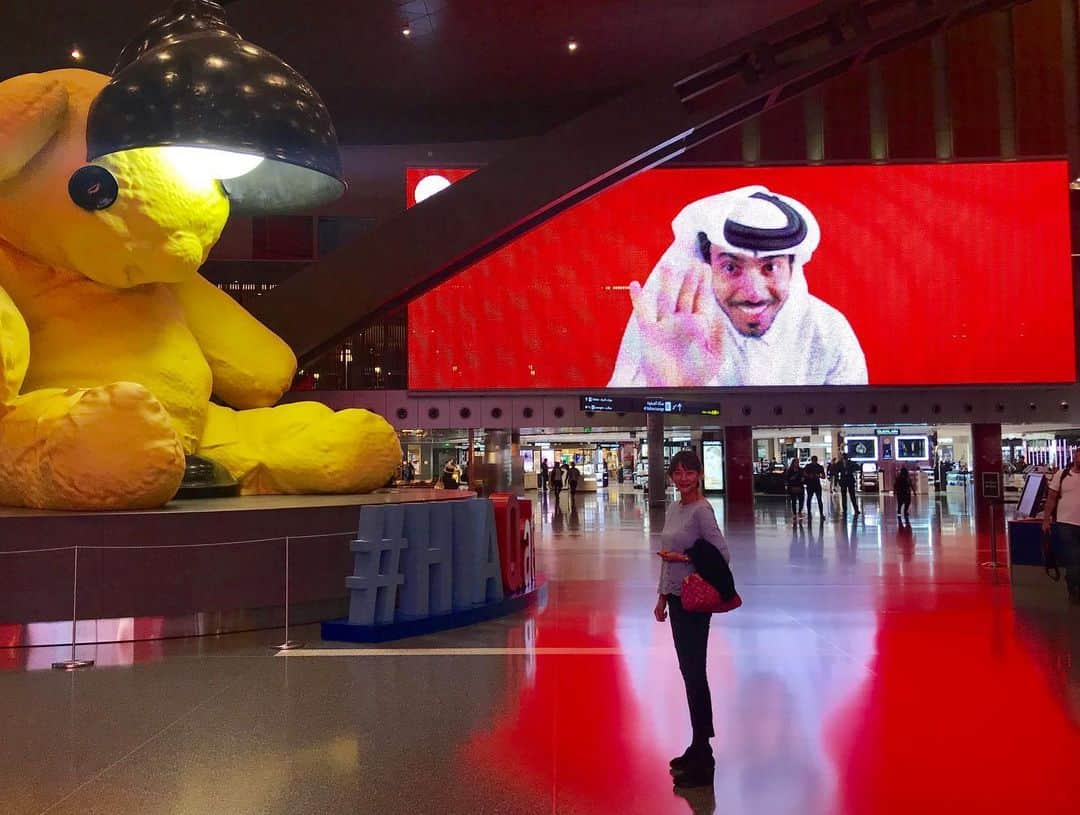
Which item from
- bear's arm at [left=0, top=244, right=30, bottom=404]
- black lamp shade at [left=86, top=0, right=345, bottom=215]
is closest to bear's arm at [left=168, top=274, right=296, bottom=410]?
bear's arm at [left=0, top=244, right=30, bottom=404]

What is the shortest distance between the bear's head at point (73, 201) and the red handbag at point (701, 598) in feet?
17.3

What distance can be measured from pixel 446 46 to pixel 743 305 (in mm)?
8714

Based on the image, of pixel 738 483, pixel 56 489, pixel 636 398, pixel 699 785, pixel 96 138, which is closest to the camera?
pixel 699 785

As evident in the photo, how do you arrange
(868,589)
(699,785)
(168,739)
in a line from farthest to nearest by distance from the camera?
(868,589) → (168,739) → (699,785)

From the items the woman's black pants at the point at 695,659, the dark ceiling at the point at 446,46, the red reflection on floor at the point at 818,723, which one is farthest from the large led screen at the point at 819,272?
the woman's black pants at the point at 695,659

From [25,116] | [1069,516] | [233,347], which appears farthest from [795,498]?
[25,116]

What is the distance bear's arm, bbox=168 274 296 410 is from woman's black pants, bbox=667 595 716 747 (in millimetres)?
6333

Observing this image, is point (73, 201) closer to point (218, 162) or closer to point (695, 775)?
point (218, 162)

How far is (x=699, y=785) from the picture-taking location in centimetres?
337

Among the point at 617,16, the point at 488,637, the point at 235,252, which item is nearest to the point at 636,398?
the point at 617,16

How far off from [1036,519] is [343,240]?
63.7 ft

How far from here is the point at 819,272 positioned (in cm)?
2075

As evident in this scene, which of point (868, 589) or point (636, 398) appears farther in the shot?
point (636, 398)

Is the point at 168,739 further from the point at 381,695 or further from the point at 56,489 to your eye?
the point at 56,489
